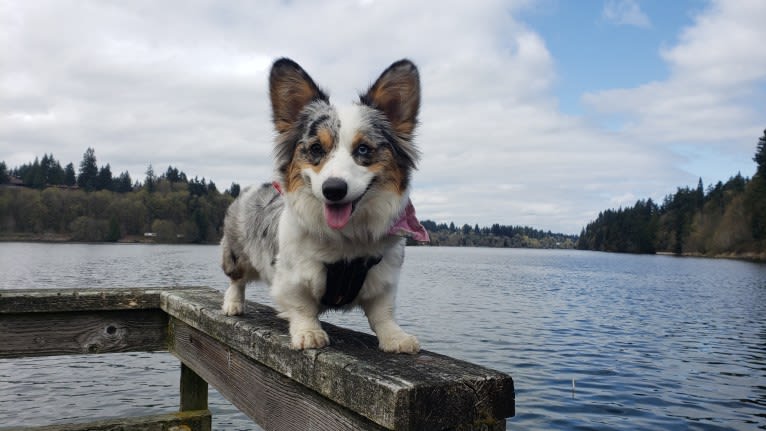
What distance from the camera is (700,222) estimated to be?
122m

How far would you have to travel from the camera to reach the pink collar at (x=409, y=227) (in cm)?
309

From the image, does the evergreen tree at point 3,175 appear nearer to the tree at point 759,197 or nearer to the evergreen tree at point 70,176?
the evergreen tree at point 70,176

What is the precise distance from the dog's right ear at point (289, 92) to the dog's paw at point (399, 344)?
1.37 meters

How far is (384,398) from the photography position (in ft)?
5.67

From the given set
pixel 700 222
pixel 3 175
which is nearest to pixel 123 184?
pixel 3 175

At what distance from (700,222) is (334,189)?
13546cm

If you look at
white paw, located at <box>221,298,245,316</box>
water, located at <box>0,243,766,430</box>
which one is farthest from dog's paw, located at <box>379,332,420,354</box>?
water, located at <box>0,243,766,430</box>

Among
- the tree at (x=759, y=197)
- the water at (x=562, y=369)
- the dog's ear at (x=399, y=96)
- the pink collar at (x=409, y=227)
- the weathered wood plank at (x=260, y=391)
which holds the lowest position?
the water at (x=562, y=369)

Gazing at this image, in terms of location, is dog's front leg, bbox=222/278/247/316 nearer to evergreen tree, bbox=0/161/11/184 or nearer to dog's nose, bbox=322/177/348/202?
dog's nose, bbox=322/177/348/202

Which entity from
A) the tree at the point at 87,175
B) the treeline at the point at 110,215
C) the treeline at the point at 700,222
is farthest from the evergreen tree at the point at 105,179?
the treeline at the point at 700,222

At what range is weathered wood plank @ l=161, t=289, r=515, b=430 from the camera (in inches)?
66.8

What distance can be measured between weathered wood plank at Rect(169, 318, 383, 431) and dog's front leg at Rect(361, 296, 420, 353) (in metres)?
0.46

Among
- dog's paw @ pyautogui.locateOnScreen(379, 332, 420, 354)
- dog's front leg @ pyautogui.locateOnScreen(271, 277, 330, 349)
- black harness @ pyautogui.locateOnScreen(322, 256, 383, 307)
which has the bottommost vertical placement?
dog's paw @ pyautogui.locateOnScreen(379, 332, 420, 354)

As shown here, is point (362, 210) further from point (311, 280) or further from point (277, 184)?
point (277, 184)
